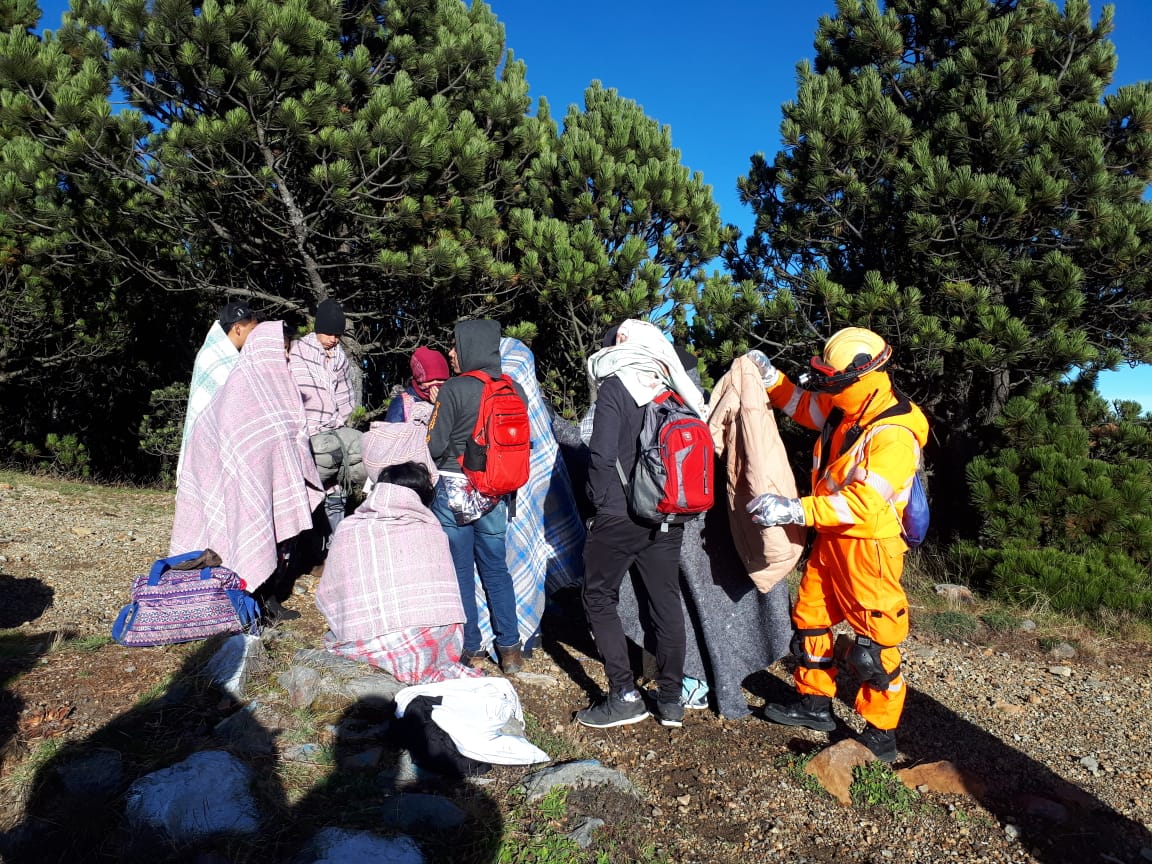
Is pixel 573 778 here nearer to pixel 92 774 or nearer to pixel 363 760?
pixel 363 760

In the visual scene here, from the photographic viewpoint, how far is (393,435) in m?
3.85

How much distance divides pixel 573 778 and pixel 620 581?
89cm

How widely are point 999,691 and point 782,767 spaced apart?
1911mm

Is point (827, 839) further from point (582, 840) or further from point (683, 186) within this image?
point (683, 186)

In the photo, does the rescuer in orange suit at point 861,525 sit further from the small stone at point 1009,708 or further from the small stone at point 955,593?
the small stone at point 955,593

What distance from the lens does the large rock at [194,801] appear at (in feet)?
7.59

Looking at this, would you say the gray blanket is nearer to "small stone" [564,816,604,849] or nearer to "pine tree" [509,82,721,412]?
"small stone" [564,816,604,849]

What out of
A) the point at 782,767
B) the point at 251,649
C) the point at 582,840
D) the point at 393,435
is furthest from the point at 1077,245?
the point at 251,649

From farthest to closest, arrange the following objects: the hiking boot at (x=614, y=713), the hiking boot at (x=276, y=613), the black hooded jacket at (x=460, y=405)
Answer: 1. the hiking boot at (x=276, y=613)
2. the black hooded jacket at (x=460, y=405)
3. the hiking boot at (x=614, y=713)

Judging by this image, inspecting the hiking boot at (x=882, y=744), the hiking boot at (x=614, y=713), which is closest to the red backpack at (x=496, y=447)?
the hiking boot at (x=614, y=713)

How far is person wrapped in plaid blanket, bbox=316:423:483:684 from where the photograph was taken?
3.49 m

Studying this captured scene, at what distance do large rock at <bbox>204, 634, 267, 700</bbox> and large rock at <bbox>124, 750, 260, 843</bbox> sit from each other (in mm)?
605

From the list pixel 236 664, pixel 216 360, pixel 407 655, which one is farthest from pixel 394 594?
pixel 216 360

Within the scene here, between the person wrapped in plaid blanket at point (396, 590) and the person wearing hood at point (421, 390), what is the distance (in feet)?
1.63
